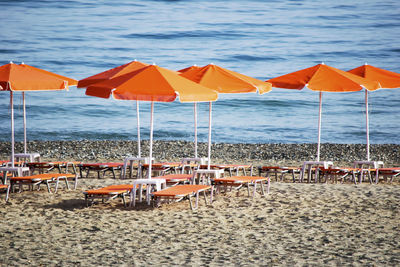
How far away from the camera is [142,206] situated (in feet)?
25.3

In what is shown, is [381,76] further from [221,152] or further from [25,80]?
[221,152]

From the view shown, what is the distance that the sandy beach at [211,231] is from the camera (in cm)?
525

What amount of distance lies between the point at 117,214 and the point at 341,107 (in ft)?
99.6

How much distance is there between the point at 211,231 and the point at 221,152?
11.2 meters

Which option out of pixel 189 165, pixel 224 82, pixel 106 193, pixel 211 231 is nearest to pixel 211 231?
pixel 211 231

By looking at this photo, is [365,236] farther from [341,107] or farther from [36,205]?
[341,107]

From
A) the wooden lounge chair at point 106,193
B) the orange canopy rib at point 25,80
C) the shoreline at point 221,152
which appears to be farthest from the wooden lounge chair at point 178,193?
the shoreline at point 221,152

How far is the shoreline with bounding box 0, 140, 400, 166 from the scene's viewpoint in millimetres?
15531

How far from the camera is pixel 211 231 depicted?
6281mm

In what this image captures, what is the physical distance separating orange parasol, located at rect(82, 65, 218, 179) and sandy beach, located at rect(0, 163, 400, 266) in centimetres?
153

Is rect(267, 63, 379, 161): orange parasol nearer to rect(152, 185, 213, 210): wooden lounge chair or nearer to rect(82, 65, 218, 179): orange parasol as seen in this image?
rect(82, 65, 218, 179): orange parasol

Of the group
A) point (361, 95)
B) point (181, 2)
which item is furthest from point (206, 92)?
point (181, 2)

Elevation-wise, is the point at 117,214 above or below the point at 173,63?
below

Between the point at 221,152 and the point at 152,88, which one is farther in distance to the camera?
the point at 221,152
